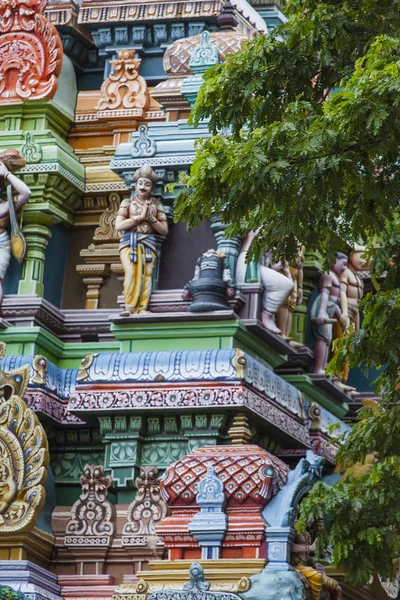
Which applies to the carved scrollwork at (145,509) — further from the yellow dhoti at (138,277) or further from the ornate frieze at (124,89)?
the ornate frieze at (124,89)

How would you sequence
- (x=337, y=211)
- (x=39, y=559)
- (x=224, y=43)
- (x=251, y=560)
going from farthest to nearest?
1. (x=224, y=43)
2. (x=39, y=559)
3. (x=251, y=560)
4. (x=337, y=211)

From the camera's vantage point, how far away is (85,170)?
1931 centimetres

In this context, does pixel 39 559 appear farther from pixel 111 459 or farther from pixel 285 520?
pixel 285 520

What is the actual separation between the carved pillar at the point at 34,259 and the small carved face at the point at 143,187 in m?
1.20

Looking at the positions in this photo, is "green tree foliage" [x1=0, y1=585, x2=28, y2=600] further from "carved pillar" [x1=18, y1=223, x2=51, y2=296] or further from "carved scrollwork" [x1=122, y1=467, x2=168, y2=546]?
"carved pillar" [x1=18, y1=223, x2=51, y2=296]

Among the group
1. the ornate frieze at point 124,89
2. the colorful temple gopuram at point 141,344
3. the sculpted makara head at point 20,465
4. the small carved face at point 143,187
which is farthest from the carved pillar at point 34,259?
the sculpted makara head at point 20,465

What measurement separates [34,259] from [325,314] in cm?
327

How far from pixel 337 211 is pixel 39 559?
17.2 ft

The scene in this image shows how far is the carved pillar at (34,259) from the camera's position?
60.5ft

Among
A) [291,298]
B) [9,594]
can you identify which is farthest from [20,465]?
[291,298]

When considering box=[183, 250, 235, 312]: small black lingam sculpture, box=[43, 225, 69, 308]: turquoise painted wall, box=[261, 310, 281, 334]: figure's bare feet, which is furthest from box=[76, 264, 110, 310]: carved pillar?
box=[261, 310, 281, 334]: figure's bare feet

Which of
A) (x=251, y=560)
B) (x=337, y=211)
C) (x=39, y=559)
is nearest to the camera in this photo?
(x=337, y=211)

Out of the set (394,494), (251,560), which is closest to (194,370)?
(251,560)

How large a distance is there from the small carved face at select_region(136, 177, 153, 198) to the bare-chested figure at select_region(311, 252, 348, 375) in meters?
2.58
